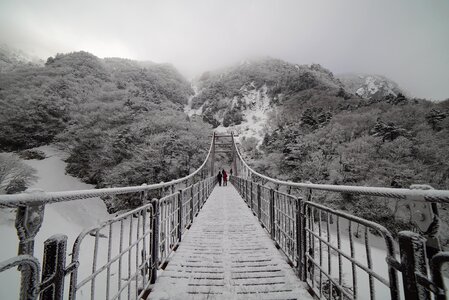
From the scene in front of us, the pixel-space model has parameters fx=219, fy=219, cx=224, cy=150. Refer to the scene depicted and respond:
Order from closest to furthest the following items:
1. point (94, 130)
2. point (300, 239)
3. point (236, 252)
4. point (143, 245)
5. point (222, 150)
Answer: point (143, 245)
point (300, 239)
point (236, 252)
point (94, 130)
point (222, 150)

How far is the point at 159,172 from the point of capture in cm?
1833

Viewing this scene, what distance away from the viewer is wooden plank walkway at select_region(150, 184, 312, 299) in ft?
7.34

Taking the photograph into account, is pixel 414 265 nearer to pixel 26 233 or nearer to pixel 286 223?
pixel 26 233

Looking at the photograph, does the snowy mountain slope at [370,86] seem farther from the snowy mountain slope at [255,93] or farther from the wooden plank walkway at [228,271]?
the wooden plank walkway at [228,271]

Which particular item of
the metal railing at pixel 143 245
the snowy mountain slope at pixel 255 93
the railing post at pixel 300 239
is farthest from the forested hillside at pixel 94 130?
the snowy mountain slope at pixel 255 93

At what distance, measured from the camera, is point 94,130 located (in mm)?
22250

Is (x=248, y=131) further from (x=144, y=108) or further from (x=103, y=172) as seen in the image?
(x=103, y=172)

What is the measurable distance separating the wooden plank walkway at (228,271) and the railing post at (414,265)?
4.44ft

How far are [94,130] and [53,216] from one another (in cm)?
990

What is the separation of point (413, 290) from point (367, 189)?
542 millimetres

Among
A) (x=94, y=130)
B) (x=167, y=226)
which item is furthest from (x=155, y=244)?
(x=94, y=130)

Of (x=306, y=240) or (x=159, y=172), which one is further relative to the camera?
(x=159, y=172)

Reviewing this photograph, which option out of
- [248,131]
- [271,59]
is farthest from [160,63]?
[248,131]

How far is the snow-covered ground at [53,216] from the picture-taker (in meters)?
9.64
